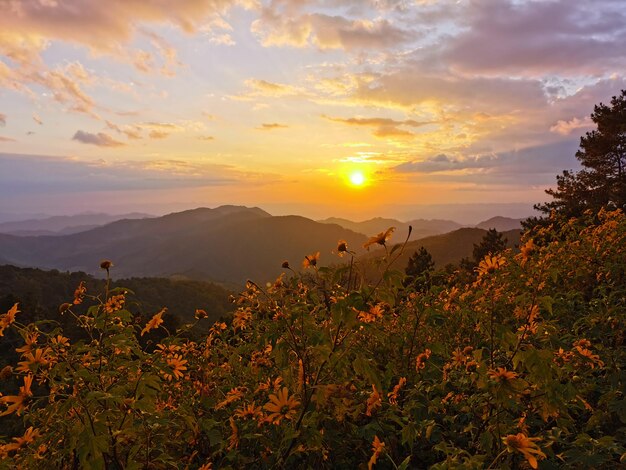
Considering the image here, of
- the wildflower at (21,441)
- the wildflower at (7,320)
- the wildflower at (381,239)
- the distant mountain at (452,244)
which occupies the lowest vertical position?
the distant mountain at (452,244)

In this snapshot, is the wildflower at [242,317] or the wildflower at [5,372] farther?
the wildflower at [242,317]

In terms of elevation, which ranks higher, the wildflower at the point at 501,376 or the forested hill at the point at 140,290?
the wildflower at the point at 501,376

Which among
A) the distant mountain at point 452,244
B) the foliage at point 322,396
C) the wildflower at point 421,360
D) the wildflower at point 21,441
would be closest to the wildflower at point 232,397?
the foliage at point 322,396

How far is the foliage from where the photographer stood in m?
2.43

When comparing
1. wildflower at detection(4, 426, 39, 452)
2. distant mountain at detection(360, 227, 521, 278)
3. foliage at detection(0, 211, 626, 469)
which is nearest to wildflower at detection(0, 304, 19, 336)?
foliage at detection(0, 211, 626, 469)

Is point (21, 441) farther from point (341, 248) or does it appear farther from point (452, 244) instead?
point (452, 244)

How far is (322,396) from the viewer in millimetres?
2455

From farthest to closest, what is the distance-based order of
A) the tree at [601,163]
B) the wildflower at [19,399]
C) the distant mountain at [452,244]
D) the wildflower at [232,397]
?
the distant mountain at [452,244] → the tree at [601,163] → the wildflower at [232,397] → the wildflower at [19,399]

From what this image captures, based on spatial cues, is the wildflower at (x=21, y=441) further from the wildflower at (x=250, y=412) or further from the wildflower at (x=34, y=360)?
the wildflower at (x=250, y=412)

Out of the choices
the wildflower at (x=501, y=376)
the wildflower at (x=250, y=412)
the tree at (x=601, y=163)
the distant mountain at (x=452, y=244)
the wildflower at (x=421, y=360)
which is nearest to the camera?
the wildflower at (x=501, y=376)

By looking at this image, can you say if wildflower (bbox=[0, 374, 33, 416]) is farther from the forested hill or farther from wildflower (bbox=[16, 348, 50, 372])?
the forested hill

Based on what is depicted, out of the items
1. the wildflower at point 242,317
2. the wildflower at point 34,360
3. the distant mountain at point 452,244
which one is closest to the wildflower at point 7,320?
the wildflower at point 34,360

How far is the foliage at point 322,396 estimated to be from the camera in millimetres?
2432

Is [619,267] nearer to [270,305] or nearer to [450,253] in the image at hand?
[270,305]
